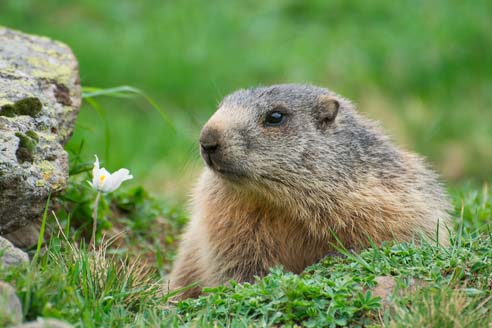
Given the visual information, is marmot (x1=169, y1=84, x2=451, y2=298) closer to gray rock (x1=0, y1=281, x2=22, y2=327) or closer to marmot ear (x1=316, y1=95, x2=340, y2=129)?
marmot ear (x1=316, y1=95, x2=340, y2=129)

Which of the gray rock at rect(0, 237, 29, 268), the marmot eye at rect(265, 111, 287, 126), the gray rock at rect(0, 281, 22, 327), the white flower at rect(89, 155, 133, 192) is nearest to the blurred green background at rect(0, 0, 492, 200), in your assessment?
the marmot eye at rect(265, 111, 287, 126)

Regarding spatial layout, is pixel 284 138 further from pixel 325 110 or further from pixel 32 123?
pixel 32 123

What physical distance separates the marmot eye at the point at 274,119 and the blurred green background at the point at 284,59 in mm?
4920

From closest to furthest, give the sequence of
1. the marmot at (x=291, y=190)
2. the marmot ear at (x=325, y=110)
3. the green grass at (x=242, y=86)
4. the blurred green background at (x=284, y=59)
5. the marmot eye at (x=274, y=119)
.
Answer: the green grass at (x=242, y=86) → the marmot at (x=291, y=190) → the marmot eye at (x=274, y=119) → the marmot ear at (x=325, y=110) → the blurred green background at (x=284, y=59)

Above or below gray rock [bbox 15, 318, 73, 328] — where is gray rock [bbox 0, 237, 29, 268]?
below

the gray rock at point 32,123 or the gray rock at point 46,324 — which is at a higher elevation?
the gray rock at point 32,123

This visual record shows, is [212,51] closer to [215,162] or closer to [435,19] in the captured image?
[435,19]

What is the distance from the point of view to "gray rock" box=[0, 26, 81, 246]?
446cm

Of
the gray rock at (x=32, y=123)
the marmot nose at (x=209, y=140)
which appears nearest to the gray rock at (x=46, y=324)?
the gray rock at (x=32, y=123)

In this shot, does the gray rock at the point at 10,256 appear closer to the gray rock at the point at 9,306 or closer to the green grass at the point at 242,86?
the green grass at the point at 242,86

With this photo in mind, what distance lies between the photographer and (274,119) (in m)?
5.33

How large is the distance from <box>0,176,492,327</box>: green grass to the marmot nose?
3.04 feet

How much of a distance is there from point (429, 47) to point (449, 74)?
0.52 metres

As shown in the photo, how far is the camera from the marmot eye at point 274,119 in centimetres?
532
